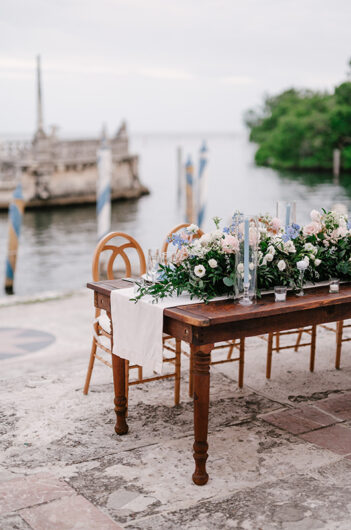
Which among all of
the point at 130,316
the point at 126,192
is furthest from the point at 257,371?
the point at 126,192

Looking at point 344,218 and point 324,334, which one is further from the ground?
point 344,218

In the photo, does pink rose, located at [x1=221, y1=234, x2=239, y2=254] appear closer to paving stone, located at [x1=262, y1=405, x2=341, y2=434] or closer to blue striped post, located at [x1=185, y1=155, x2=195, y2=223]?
paving stone, located at [x1=262, y1=405, x2=341, y2=434]

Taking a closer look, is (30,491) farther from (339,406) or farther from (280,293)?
(339,406)

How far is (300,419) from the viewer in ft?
13.5

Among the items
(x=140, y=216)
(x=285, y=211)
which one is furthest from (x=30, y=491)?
(x=140, y=216)

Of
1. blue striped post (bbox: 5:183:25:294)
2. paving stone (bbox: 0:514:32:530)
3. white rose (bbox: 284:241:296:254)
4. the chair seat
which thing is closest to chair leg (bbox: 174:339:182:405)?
the chair seat

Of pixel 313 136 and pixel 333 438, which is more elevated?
pixel 313 136

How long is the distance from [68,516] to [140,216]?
31876mm

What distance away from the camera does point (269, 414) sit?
4176 millimetres

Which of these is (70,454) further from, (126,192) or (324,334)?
(126,192)

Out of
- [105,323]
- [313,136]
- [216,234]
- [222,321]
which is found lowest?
[105,323]

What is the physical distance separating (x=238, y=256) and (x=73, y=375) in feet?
6.26

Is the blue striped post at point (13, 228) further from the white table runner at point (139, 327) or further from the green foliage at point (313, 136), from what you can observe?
the green foliage at point (313, 136)

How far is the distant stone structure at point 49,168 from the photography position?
3347cm
